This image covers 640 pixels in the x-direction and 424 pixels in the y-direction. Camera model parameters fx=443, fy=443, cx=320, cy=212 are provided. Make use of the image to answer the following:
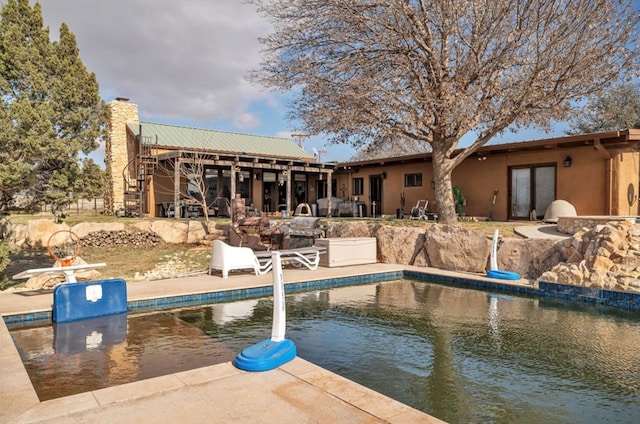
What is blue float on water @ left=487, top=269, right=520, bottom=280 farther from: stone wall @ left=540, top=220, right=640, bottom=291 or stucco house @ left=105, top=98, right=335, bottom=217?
stucco house @ left=105, top=98, right=335, bottom=217

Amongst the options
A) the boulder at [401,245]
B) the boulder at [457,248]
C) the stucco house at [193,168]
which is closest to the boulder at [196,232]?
the stucco house at [193,168]

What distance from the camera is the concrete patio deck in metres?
3.07

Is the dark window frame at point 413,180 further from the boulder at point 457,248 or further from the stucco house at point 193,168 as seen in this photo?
the boulder at point 457,248

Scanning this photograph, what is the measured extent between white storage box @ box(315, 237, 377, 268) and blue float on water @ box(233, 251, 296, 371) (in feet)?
20.9

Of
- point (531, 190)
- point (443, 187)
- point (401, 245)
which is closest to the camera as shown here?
point (401, 245)

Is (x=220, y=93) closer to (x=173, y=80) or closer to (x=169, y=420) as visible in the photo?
(x=173, y=80)

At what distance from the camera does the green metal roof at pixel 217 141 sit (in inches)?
820

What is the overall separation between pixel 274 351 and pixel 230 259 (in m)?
5.05

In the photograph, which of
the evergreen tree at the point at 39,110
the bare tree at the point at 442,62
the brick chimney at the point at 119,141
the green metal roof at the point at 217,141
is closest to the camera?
the evergreen tree at the point at 39,110

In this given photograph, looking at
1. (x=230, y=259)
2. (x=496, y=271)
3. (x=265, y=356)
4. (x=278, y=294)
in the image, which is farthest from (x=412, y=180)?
(x=265, y=356)

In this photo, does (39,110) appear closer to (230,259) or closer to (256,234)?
(230,259)

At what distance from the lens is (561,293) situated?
7.96 meters

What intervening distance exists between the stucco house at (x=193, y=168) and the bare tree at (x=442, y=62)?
21.5 feet

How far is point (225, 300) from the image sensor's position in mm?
7750
